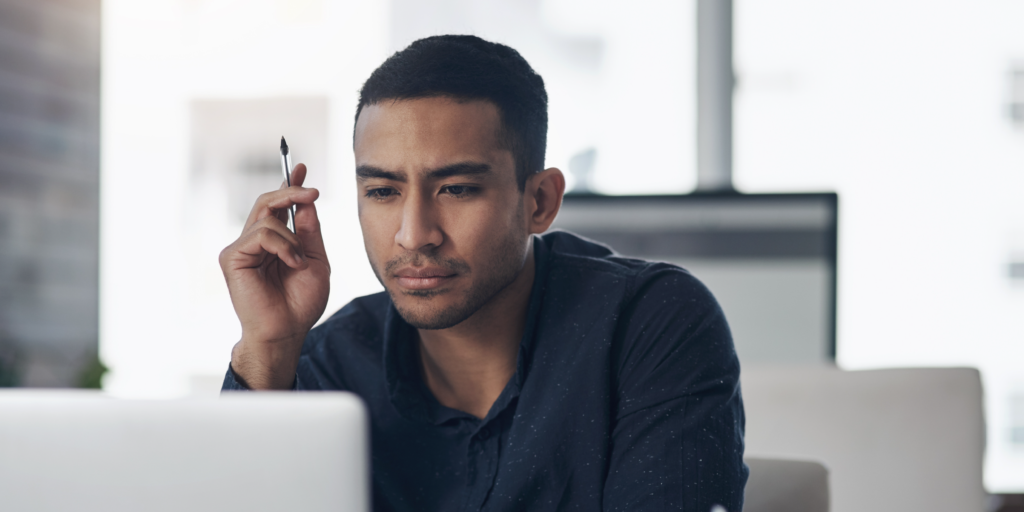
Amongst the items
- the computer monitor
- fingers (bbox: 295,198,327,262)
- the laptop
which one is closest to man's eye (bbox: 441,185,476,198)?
fingers (bbox: 295,198,327,262)

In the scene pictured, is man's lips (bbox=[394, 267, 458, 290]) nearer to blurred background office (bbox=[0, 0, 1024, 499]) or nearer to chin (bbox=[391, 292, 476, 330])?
chin (bbox=[391, 292, 476, 330])

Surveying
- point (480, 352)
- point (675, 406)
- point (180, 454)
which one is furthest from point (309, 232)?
point (180, 454)

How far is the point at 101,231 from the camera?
298cm

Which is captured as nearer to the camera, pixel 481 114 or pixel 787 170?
pixel 481 114

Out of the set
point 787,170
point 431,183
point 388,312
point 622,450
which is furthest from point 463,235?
point 787,170

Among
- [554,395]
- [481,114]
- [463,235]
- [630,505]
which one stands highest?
[481,114]

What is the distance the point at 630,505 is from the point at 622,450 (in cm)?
8

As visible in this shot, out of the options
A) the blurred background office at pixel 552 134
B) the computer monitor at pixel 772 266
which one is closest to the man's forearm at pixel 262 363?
the computer monitor at pixel 772 266

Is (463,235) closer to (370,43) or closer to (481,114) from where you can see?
(481,114)

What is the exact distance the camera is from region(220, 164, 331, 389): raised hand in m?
1.11

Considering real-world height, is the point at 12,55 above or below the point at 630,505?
above

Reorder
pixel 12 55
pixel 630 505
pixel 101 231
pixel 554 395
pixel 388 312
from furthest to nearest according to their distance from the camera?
pixel 101 231 → pixel 12 55 → pixel 388 312 → pixel 554 395 → pixel 630 505

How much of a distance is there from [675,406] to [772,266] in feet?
3.95

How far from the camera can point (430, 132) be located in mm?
1108
